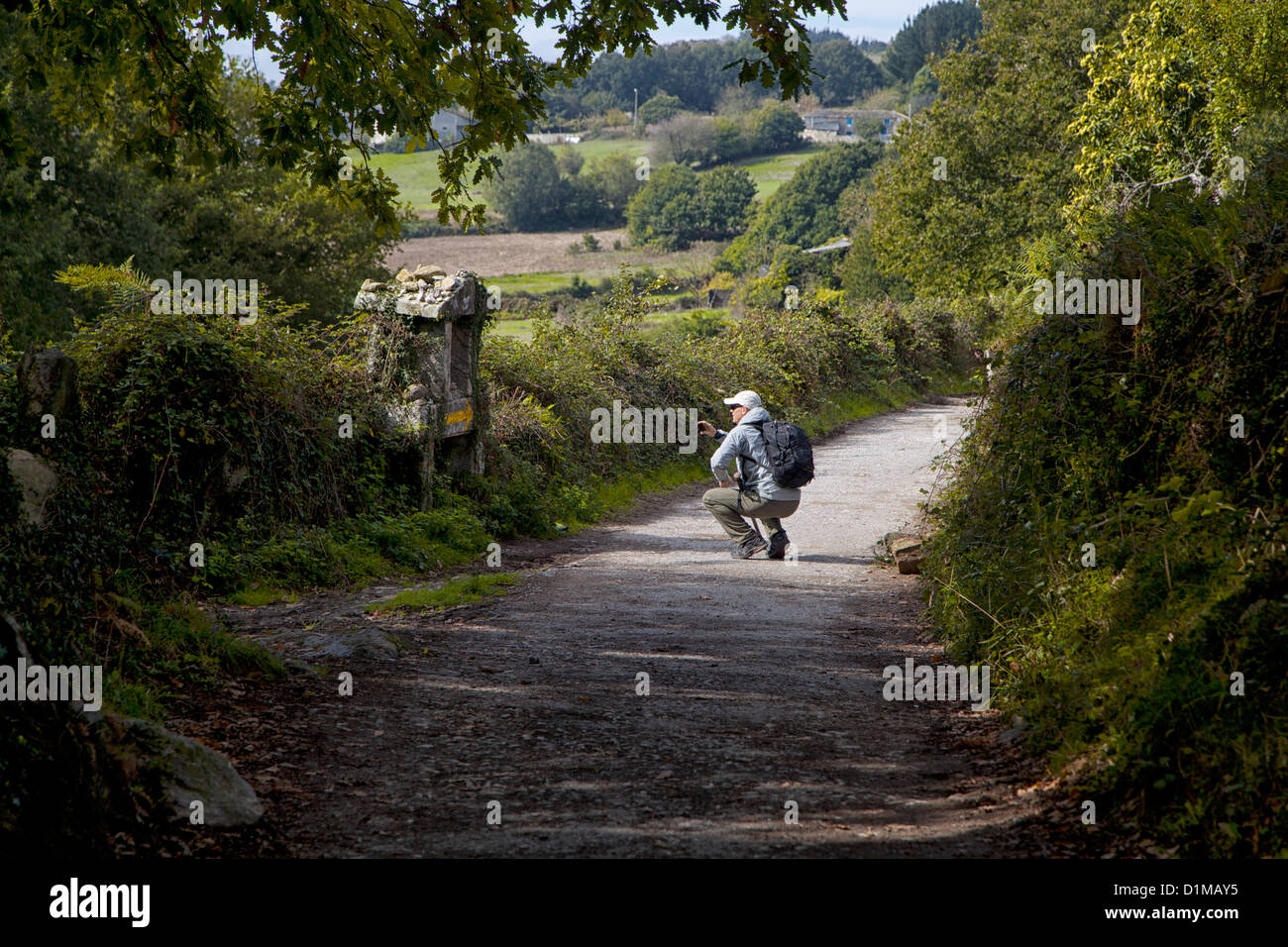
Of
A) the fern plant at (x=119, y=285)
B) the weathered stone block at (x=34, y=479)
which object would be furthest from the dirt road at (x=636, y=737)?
the fern plant at (x=119, y=285)

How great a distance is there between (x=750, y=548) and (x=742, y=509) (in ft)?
1.45

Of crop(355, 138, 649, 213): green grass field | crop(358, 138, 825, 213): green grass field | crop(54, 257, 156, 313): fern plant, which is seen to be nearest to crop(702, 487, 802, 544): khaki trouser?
crop(54, 257, 156, 313): fern plant

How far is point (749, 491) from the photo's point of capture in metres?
12.1

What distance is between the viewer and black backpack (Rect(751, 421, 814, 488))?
11.7 metres

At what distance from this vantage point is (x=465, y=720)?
5.97m

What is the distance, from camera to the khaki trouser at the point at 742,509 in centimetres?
1193

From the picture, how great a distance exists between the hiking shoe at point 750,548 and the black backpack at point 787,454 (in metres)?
0.79

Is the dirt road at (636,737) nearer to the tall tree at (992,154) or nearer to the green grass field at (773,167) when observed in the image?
the tall tree at (992,154)

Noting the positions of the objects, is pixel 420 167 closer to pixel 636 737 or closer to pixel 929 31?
pixel 929 31

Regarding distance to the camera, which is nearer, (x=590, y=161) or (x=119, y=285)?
(x=119, y=285)

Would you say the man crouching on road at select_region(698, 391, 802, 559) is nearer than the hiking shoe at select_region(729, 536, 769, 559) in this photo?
Yes

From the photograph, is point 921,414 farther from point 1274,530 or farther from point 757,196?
point 757,196

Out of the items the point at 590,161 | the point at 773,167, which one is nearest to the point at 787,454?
the point at 773,167

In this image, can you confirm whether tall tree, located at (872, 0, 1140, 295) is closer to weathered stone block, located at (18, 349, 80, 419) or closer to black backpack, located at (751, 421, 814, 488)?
black backpack, located at (751, 421, 814, 488)
